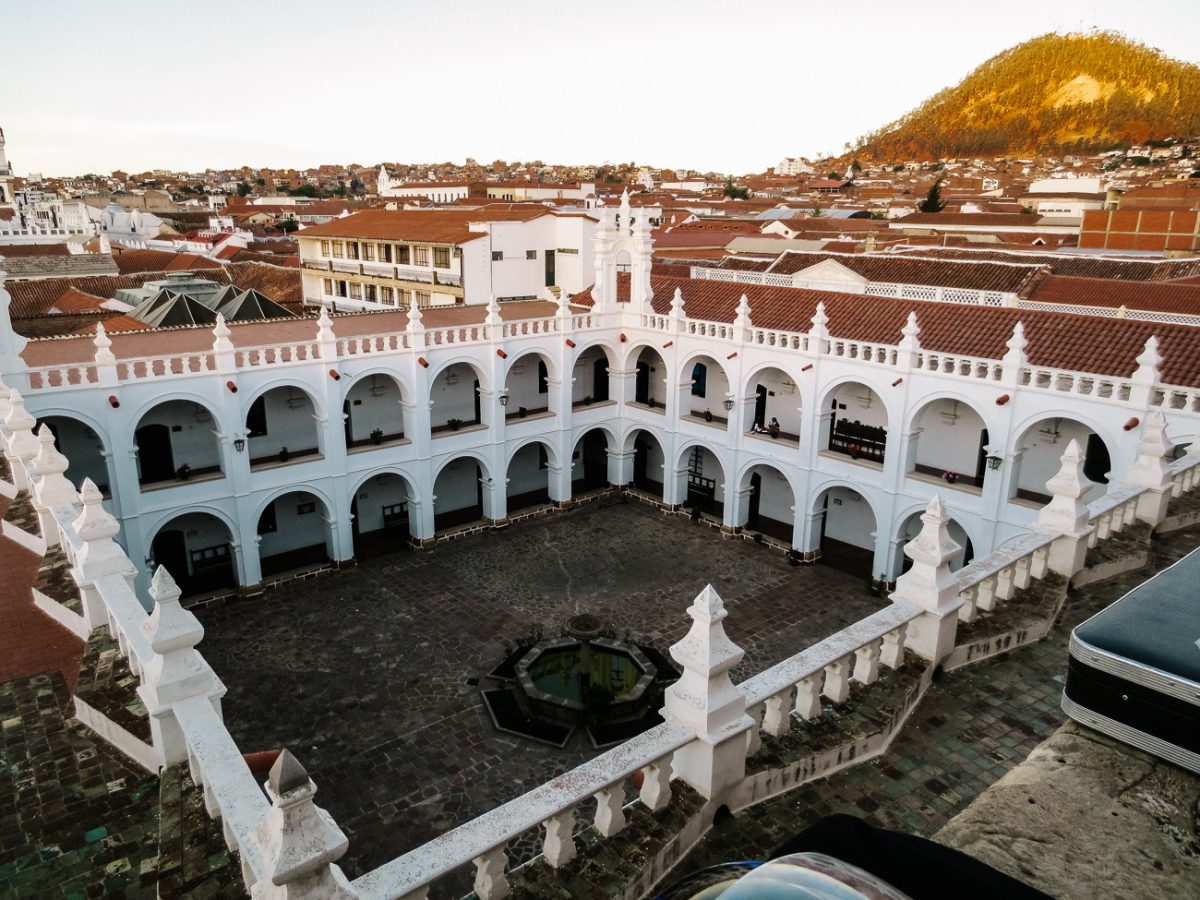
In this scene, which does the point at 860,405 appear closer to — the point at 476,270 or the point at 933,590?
the point at 933,590

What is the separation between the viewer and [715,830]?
21.7ft

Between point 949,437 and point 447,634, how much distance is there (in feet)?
53.3

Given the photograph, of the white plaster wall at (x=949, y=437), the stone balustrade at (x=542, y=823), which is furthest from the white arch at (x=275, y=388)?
the stone balustrade at (x=542, y=823)

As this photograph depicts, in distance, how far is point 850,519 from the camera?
28234 mm

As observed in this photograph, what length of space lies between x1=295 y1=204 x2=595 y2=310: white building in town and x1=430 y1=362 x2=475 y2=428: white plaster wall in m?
8.49

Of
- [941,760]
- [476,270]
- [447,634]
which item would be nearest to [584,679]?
[447,634]

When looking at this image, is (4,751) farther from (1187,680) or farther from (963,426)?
(963,426)

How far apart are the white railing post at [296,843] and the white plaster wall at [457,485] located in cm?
2652

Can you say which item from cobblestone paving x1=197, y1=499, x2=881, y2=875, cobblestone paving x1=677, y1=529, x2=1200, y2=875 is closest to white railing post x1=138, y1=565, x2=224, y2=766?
cobblestone paving x1=677, y1=529, x2=1200, y2=875

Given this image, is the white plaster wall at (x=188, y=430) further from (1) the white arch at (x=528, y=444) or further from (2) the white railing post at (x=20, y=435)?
(2) the white railing post at (x=20, y=435)

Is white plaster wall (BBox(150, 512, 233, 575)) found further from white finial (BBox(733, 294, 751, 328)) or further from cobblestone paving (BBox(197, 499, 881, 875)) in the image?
white finial (BBox(733, 294, 751, 328))

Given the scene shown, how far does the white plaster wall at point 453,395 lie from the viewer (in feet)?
99.2

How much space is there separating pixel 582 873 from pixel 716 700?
5.19 ft

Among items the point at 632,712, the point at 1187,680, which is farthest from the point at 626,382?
A: the point at 1187,680
